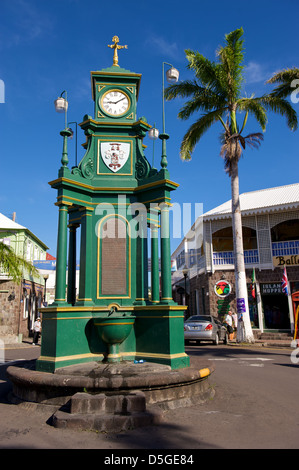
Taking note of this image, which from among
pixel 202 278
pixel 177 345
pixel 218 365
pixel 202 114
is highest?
pixel 202 114

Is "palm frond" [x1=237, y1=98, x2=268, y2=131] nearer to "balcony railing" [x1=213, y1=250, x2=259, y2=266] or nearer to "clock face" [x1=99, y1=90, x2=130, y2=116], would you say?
"balcony railing" [x1=213, y1=250, x2=259, y2=266]

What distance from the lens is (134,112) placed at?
30.2 ft

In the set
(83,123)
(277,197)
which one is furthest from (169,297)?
(277,197)

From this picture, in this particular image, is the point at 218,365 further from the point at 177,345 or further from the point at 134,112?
the point at 134,112

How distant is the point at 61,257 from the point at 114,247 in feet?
4.26

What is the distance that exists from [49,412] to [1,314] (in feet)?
66.6

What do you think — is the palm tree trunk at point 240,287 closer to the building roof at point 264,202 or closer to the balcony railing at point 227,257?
the building roof at point 264,202

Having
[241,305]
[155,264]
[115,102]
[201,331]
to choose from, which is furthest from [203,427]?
[241,305]

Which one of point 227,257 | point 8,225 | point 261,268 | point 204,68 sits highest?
point 204,68

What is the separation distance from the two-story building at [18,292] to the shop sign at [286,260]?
15690 millimetres

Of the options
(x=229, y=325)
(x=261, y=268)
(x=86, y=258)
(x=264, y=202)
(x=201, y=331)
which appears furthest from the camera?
(x=264, y=202)

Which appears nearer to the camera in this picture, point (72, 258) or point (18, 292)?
point (72, 258)

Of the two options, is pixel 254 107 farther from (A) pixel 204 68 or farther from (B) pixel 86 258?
(B) pixel 86 258

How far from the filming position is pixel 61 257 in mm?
7582
